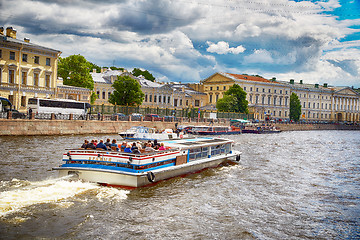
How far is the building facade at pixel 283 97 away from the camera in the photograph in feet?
329

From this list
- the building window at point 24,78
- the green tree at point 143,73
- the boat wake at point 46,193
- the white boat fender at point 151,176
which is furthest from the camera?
the green tree at point 143,73

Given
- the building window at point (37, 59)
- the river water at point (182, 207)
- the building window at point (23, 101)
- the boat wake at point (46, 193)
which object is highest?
the building window at point (37, 59)

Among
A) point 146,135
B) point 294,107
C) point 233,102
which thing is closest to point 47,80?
point 146,135

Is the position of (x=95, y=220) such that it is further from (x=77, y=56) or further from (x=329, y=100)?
(x=329, y=100)

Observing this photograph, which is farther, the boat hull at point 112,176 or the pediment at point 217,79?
the pediment at point 217,79

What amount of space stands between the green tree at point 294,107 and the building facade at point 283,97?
5.77ft

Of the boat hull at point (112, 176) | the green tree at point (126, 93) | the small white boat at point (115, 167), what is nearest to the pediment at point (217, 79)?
the green tree at point (126, 93)

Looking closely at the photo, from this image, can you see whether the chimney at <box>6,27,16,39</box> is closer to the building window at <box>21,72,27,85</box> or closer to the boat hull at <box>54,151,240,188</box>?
the building window at <box>21,72,27,85</box>

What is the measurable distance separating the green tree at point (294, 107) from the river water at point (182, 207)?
94626 mm

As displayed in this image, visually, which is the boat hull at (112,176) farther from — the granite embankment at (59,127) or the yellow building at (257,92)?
the yellow building at (257,92)

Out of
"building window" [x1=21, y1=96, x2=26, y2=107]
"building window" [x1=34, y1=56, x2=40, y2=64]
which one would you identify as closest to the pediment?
"building window" [x1=34, y1=56, x2=40, y2=64]

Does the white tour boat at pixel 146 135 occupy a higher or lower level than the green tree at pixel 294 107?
lower

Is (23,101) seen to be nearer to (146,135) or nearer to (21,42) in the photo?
(21,42)

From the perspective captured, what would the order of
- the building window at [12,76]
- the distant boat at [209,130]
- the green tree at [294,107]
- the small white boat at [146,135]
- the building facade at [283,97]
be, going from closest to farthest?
1. the small white boat at [146,135]
2. the building window at [12,76]
3. the distant boat at [209,130]
4. the building facade at [283,97]
5. the green tree at [294,107]
